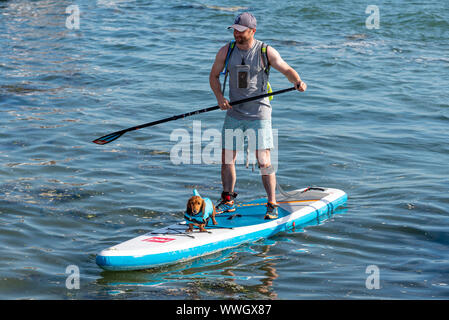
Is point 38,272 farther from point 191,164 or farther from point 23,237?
point 191,164

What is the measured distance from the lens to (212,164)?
1027cm

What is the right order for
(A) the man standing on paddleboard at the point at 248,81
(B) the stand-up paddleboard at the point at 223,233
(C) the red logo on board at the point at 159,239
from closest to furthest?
1. (B) the stand-up paddleboard at the point at 223,233
2. (C) the red logo on board at the point at 159,239
3. (A) the man standing on paddleboard at the point at 248,81

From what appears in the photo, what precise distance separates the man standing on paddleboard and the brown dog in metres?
0.69

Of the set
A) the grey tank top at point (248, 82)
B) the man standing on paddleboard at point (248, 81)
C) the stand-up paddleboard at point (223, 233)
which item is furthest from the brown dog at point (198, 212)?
the grey tank top at point (248, 82)

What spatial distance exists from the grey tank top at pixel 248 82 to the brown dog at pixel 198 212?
107 centimetres

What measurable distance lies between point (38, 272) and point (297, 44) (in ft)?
46.5

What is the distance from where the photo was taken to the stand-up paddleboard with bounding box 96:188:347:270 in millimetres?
6531

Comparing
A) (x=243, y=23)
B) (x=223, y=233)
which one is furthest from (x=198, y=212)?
(x=243, y=23)

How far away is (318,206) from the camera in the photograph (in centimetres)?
821

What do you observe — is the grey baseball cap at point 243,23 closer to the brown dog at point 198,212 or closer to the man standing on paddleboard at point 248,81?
the man standing on paddleboard at point 248,81

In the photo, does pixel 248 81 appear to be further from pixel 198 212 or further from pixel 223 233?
pixel 223 233

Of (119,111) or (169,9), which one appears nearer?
(119,111)

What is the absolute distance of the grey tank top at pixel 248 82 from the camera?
23.4 feet
